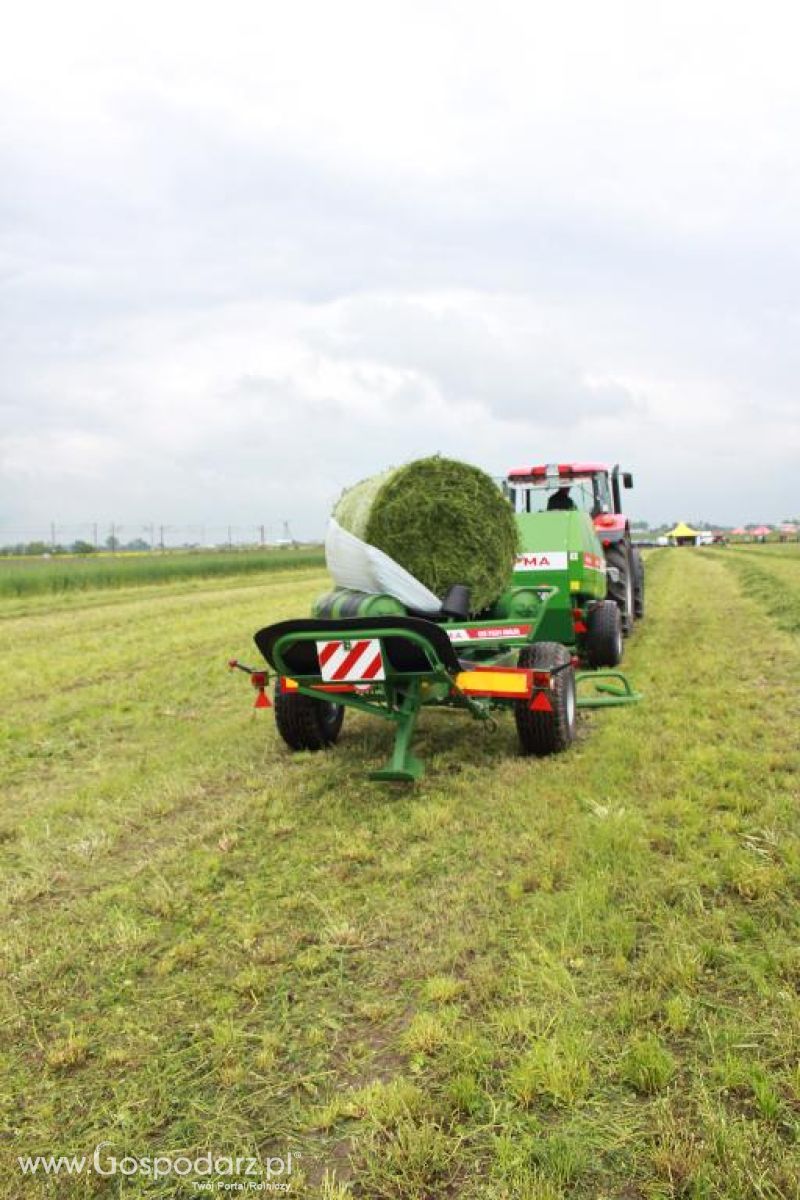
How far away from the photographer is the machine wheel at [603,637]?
842 cm

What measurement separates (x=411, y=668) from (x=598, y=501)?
23.5 ft

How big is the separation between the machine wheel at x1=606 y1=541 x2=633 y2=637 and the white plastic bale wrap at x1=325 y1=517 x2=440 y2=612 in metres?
5.30

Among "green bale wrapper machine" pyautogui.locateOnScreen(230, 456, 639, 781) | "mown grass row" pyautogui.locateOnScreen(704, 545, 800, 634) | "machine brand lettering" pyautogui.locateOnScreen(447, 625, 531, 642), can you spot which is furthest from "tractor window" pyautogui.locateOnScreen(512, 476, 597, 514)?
"machine brand lettering" pyautogui.locateOnScreen(447, 625, 531, 642)

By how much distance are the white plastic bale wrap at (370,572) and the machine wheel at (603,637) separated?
3.12 metres

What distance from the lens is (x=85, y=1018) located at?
9.23 feet

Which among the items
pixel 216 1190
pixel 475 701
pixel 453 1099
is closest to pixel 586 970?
pixel 453 1099

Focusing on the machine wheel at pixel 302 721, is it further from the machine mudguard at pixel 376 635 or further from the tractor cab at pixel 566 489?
the tractor cab at pixel 566 489

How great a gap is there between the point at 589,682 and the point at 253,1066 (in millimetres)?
5879

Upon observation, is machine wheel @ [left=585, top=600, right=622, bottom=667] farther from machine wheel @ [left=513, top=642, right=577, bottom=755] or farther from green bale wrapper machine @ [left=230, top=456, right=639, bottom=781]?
machine wheel @ [left=513, top=642, right=577, bottom=755]

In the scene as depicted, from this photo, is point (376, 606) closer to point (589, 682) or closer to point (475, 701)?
point (475, 701)

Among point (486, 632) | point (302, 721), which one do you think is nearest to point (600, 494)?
point (486, 632)

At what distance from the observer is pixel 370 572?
552 cm

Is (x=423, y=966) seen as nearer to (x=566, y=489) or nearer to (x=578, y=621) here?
(x=578, y=621)

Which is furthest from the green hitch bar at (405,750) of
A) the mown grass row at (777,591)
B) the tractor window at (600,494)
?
the mown grass row at (777,591)
